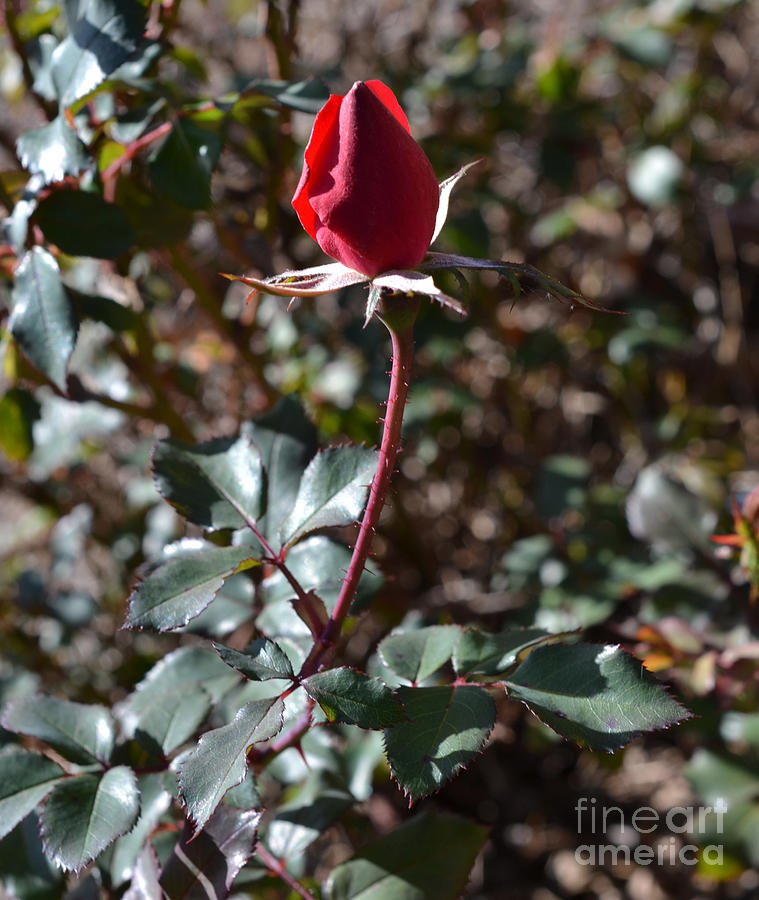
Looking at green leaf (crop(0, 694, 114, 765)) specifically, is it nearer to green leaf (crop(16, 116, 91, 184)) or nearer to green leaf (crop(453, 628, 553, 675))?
green leaf (crop(453, 628, 553, 675))

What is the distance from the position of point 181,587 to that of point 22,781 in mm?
199

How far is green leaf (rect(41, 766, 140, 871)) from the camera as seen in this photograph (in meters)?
0.52

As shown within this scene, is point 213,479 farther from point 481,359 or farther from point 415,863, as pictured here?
point 481,359

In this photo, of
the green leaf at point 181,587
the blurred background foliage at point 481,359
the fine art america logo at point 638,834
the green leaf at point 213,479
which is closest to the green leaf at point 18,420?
the blurred background foliage at point 481,359

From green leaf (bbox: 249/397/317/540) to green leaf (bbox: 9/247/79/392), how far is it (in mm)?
167

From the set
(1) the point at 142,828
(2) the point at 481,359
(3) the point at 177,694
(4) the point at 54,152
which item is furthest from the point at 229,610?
(2) the point at 481,359

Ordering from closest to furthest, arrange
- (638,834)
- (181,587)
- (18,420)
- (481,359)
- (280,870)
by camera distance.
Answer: (181,587) < (280,870) < (18,420) < (638,834) < (481,359)

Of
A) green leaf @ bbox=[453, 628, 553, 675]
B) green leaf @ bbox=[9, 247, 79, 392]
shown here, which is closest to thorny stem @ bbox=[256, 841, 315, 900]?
green leaf @ bbox=[453, 628, 553, 675]

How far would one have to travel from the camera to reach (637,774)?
140cm

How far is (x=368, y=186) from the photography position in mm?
439

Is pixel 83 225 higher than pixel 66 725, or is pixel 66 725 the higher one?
pixel 83 225

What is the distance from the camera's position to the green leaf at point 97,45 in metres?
0.64

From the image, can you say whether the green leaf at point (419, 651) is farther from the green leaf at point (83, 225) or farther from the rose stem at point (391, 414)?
the green leaf at point (83, 225)

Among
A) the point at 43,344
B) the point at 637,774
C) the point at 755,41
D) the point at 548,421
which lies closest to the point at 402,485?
the point at 548,421
